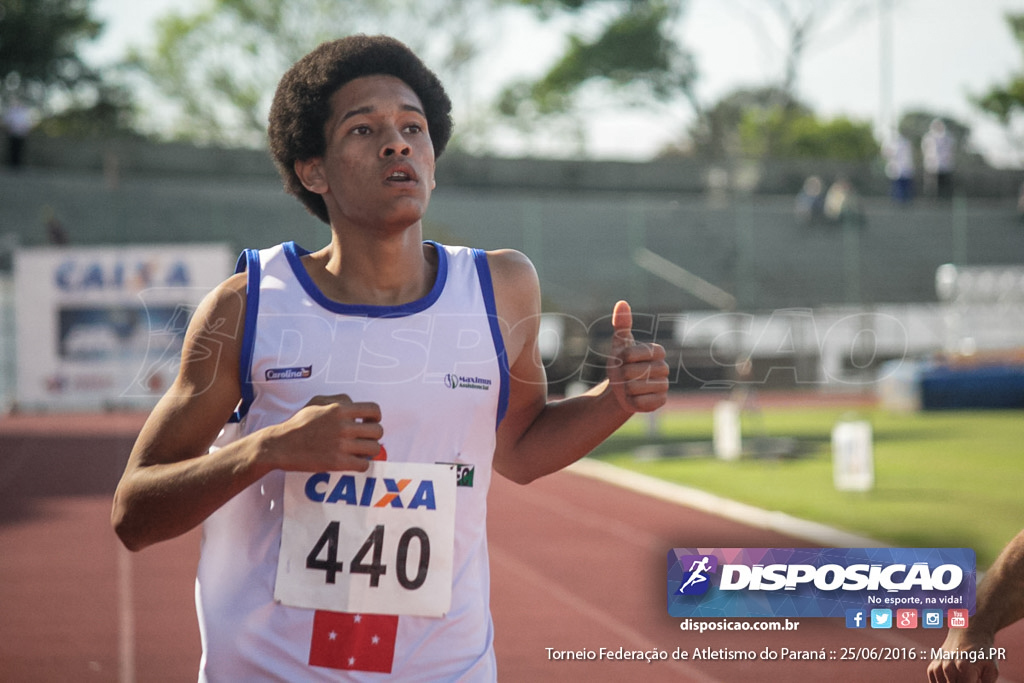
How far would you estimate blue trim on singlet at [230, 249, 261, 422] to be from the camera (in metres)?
2.24

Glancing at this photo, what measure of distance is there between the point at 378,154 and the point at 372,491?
0.65 meters

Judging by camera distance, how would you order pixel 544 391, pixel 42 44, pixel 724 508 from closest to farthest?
1. pixel 544 391
2. pixel 724 508
3. pixel 42 44

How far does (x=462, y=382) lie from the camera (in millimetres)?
2314

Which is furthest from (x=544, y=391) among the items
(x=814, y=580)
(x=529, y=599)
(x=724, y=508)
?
(x=724, y=508)

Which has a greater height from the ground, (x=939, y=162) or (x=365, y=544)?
(x=939, y=162)

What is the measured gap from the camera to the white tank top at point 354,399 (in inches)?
87.5

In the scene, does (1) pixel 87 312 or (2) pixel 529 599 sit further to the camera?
(1) pixel 87 312

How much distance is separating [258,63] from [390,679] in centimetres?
3417

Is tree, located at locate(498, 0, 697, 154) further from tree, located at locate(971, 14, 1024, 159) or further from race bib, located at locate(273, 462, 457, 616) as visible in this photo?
race bib, located at locate(273, 462, 457, 616)

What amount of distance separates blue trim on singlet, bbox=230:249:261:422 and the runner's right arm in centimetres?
1

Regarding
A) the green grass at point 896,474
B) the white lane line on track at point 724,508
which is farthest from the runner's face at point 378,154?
the green grass at point 896,474

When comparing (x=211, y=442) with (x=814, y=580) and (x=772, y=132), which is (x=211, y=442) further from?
(x=772, y=132)

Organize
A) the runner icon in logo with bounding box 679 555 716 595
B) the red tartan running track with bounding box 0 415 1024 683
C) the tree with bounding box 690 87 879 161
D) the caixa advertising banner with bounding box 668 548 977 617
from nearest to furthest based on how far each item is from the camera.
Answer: the caixa advertising banner with bounding box 668 548 977 617
the runner icon in logo with bounding box 679 555 716 595
the red tartan running track with bounding box 0 415 1024 683
the tree with bounding box 690 87 879 161

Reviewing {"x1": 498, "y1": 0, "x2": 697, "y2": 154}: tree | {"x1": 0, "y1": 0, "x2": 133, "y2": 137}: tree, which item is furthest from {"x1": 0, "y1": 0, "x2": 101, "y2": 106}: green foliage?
{"x1": 498, "y1": 0, "x2": 697, "y2": 154}: tree
